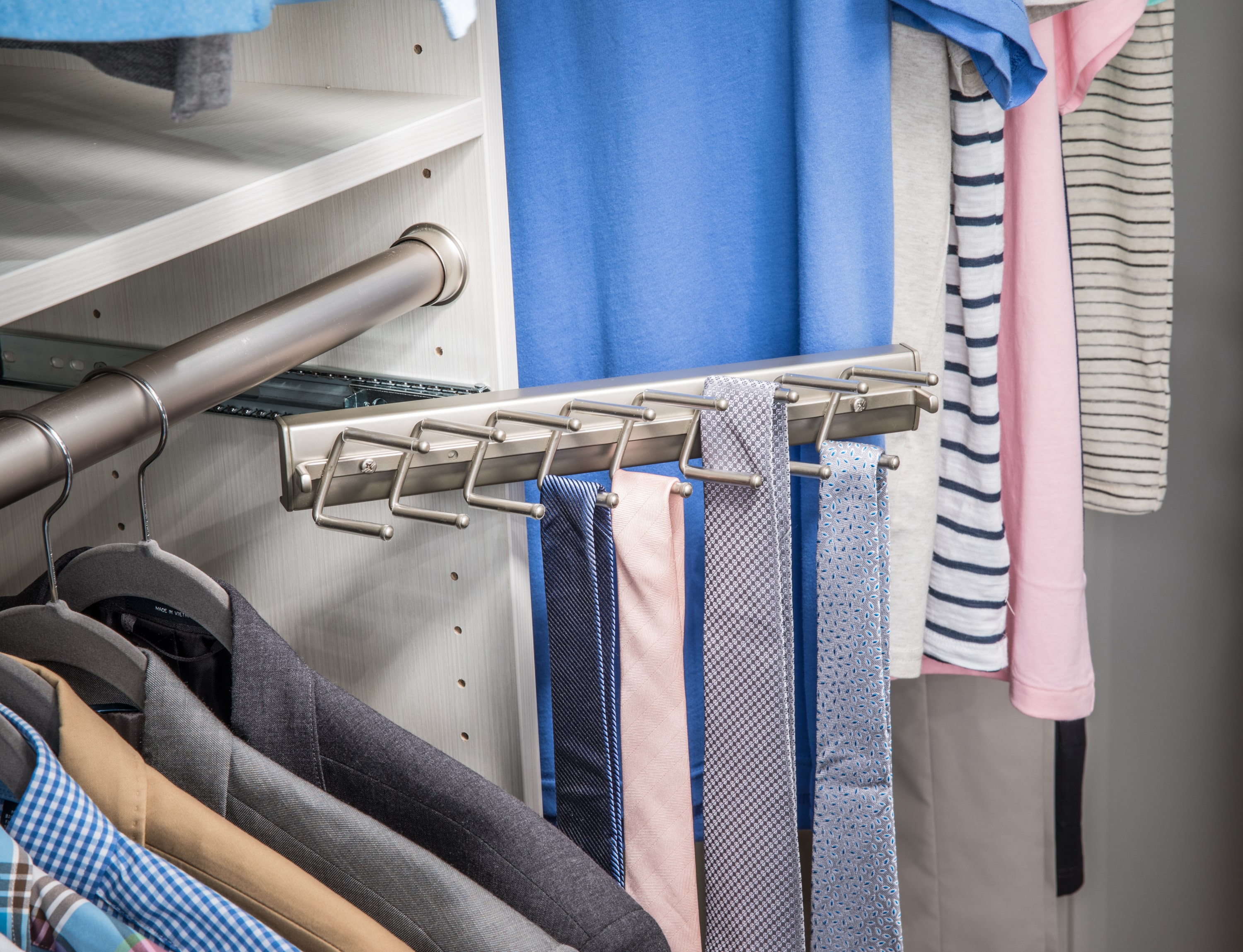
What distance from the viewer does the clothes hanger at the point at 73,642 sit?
0.55 meters

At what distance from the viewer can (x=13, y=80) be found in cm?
69

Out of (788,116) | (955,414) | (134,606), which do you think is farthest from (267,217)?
(955,414)

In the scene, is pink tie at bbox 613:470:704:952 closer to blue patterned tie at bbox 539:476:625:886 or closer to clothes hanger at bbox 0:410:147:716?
blue patterned tie at bbox 539:476:625:886

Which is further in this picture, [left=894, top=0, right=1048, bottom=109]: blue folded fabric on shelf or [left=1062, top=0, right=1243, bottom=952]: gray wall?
[left=1062, top=0, right=1243, bottom=952]: gray wall

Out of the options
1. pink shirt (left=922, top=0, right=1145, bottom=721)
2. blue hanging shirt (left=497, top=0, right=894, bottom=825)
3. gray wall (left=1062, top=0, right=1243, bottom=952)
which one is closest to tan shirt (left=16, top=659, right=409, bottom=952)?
blue hanging shirt (left=497, top=0, right=894, bottom=825)

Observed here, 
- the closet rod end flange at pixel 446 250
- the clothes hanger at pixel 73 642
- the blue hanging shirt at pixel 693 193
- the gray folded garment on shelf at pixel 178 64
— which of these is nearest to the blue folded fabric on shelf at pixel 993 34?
the blue hanging shirt at pixel 693 193

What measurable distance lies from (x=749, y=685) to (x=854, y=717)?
0.24ft

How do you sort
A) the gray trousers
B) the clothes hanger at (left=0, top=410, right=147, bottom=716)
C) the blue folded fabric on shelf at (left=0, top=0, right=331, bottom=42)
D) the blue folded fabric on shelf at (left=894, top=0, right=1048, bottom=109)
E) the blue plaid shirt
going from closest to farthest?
1. the blue folded fabric on shelf at (left=0, top=0, right=331, bottom=42)
2. the blue plaid shirt
3. the clothes hanger at (left=0, top=410, right=147, bottom=716)
4. the blue folded fabric on shelf at (left=894, top=0, right=1048, bottom=109)
5. the gray trousers

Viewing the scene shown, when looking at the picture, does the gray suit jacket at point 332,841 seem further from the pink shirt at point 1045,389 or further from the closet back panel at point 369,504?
the pink shirt at point 1045,389

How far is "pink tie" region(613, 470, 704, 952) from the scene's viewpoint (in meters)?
0.60

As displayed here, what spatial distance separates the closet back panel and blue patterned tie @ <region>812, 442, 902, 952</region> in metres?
0.20

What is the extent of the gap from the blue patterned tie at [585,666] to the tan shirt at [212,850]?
183 mm

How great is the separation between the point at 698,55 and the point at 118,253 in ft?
1.49

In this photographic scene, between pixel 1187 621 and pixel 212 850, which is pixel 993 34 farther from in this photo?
pixel 1187 621
